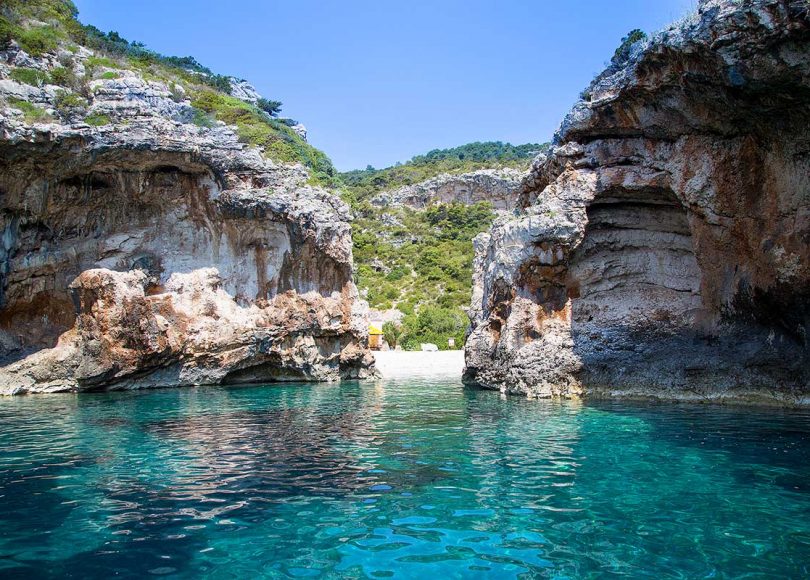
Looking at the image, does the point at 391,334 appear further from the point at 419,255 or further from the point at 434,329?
the point at 419,255

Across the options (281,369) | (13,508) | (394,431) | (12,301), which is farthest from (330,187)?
(13,508)

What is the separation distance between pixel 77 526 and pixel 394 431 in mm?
6962

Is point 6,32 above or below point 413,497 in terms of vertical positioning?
above

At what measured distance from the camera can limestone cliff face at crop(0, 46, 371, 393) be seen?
22.7m

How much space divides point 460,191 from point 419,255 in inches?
966

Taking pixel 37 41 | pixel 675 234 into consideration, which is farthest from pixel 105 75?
pixel 675 234

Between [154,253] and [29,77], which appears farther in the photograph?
[154,253]

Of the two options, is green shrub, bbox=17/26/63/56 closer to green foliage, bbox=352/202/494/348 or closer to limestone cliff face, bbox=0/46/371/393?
limestone cliff face, bbox=0/46/371/393

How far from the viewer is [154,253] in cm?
2641

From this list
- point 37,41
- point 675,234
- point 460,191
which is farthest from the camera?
point 460,191

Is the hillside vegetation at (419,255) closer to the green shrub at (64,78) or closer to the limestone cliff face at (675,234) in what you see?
the green shrub at (64,78)

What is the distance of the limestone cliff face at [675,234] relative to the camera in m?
13.2

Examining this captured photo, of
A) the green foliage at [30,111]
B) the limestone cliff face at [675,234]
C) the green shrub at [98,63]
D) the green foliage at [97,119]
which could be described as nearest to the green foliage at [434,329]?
the limestone cliff face at [675,234]

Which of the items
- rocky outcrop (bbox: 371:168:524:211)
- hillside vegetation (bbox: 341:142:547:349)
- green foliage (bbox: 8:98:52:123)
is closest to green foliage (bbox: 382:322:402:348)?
hillside vegetation (bbox: 341:142:547:349)
